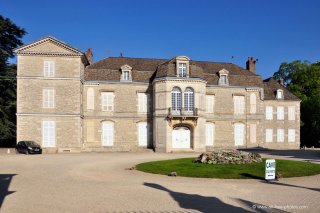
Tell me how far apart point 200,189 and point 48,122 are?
20963 mm

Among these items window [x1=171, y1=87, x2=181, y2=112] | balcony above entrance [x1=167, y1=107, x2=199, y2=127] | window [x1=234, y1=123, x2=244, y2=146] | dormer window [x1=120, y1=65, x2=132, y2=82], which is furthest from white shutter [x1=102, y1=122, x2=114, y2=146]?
window [x1=234, y1=123, x2=244, y2=146]

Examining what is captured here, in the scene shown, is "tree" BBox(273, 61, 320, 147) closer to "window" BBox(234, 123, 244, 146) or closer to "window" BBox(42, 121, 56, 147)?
"window" BBox(234, 123, 244, 146)

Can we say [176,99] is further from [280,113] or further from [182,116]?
[280,113]

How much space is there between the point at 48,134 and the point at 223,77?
18050 millimetres

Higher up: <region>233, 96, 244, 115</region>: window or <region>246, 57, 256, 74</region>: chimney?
<region>246, 57, 256, 74</region>: chimney

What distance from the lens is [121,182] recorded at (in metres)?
13.2

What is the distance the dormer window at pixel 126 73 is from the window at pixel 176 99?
481 cm

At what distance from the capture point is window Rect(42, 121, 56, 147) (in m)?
29.4

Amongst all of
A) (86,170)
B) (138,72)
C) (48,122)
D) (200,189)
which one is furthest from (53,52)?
(200,189)

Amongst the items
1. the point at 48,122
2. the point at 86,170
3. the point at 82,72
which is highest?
Result: the point at 82,72

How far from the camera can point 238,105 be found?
35.2 m

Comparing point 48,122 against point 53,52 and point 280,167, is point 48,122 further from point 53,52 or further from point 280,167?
point 280,167

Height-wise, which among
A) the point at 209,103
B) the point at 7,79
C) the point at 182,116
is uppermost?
the point at 7,79

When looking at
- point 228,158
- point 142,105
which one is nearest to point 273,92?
point 142,105
